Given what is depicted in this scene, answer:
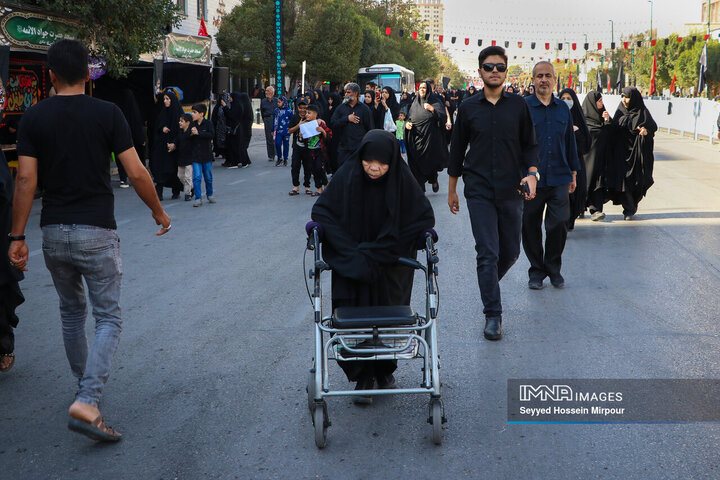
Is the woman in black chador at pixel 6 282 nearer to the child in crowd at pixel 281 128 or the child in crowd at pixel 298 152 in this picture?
the child in crowd at pixel 298 152

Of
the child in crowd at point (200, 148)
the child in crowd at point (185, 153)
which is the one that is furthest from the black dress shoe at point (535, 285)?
the child in crowd at point (185, 153)

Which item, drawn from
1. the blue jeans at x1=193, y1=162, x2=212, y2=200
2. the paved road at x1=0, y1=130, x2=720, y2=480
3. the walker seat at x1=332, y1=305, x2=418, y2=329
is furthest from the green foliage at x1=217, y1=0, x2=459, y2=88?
the walker seat at x1=332, y1=305, x2=418, y2=329

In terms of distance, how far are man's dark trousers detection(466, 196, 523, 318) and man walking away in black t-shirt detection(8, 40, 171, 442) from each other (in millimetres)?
2521

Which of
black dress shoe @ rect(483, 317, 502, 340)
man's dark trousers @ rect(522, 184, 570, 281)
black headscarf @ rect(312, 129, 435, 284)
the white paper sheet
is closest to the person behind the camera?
black headscarf @ rect(312, 129, 435, 284)

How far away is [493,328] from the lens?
571 centimetres

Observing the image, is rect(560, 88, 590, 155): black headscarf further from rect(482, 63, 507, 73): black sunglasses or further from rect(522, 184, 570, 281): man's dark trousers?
rect(482, 63, 507, 73): black sunglasses

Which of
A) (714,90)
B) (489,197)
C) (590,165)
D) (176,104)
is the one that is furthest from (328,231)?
(714,90)

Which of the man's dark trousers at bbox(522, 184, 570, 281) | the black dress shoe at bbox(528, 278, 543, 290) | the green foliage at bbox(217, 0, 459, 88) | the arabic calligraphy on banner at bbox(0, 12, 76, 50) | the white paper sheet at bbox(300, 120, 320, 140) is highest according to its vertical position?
the green foliage at bbox(217, 0, 459, 88)

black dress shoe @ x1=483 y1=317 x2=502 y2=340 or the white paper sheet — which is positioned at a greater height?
the white paper sheet

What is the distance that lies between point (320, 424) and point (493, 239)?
2.42 metres

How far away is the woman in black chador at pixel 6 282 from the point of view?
4.77 m

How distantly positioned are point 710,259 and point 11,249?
685 centimetres

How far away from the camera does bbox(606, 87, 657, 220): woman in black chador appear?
1106cm

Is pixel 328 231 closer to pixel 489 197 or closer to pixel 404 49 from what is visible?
pixel 489 197
